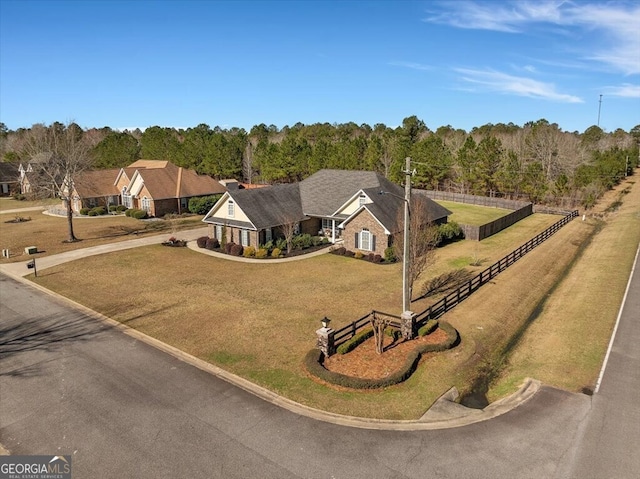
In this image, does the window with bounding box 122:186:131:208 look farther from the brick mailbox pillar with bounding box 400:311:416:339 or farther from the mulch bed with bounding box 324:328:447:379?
the brick mailbox pillar with bounding box 400:311:416:339

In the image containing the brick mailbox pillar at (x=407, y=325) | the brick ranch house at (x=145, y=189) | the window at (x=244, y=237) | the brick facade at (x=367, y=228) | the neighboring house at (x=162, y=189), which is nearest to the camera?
the brick mailbox pillar at (x=407, y=325)

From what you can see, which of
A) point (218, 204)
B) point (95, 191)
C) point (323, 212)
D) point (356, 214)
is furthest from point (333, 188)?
point (95, 191)

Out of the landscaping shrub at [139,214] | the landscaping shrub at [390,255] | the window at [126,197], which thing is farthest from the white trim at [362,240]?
the window at [126,197]

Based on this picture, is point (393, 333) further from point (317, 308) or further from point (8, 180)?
point (8, 180)

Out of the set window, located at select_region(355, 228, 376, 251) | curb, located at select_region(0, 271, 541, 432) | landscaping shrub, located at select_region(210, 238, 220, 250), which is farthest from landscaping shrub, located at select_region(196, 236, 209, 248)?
curb, located at select_region(0, 271, 541, 432)

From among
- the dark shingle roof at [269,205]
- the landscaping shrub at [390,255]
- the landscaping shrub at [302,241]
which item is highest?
the dark shingle roof at [269,205]

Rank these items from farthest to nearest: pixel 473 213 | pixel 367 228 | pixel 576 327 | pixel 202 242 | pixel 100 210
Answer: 1. pixel 100 210
2. pixel 473 213
3. pixel 202 242
4. pixel 367 228
5. pixel 576 327

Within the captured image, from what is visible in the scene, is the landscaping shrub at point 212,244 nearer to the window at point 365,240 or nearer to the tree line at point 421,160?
the window at point 365,240
